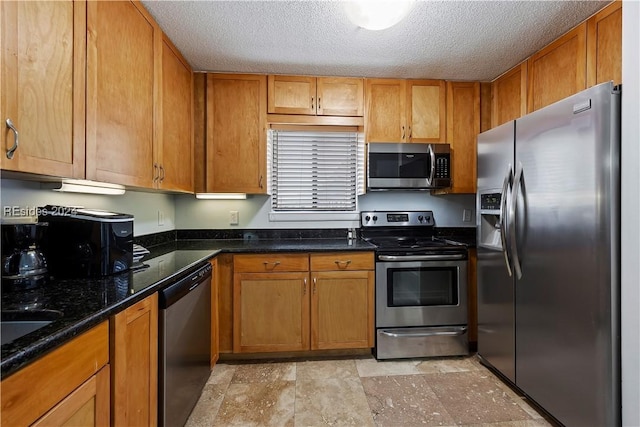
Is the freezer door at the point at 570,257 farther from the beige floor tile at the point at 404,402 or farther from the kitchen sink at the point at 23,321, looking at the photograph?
the kitchen sink at the point at 23,321

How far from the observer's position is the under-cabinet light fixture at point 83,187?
1.38m

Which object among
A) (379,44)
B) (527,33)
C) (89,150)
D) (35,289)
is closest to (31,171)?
(89,150)

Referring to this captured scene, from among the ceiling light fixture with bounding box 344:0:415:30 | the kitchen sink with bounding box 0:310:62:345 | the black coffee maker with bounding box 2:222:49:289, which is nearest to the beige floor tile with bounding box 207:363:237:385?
the black coffee maker with bounding box 2:222:49:289

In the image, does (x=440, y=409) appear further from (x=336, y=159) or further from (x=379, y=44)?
(x=379, y=44)

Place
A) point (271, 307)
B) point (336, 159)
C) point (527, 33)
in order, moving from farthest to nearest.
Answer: point (336, 159) < point (271, 307) < point (527, 33)

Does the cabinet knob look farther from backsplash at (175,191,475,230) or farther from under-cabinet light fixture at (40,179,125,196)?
backsplash at (175,191,475,230)

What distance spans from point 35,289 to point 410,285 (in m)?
2.19

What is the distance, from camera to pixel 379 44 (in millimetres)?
2051

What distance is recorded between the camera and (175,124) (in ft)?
6.91

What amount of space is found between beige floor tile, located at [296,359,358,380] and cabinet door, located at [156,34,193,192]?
5.32 feet

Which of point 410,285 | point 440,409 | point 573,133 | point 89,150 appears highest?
point 573,133

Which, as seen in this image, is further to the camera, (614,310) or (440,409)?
(440,409)

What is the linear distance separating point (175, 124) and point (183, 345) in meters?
1.49

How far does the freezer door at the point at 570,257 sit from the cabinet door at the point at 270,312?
1.47m
